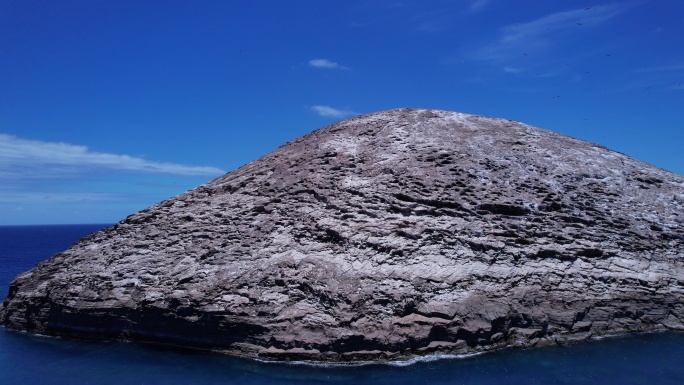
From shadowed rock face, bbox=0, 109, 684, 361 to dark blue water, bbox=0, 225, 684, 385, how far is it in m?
0.73

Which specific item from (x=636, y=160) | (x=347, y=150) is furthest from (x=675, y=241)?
(x=347, y=150)

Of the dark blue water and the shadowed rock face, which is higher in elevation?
the shadowed rock face

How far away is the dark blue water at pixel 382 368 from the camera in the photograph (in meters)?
14.6

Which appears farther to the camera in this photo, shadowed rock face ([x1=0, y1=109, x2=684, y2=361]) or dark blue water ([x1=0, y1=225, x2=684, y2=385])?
shadowed rock face ([x1=0, y1=109, x2=684, y2=361])

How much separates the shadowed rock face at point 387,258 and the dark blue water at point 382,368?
0.73 meters

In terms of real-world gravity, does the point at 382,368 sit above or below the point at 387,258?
below

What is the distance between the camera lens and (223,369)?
1570 centimetres

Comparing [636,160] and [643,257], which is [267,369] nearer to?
[643,257]

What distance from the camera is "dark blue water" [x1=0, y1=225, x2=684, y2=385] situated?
47.8 ft

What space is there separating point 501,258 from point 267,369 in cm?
971

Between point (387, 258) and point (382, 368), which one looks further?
point (387, 258)

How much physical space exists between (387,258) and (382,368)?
4201 millimetres

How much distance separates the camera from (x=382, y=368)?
15391 millimetres

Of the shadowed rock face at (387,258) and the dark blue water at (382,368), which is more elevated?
the shadowed rock face at (387,258)
